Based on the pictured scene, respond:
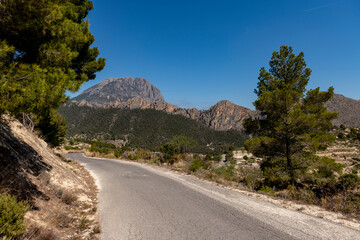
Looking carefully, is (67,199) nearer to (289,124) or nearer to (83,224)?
(83,224)

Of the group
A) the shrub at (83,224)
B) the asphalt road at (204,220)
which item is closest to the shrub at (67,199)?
the asphalt road at (204,220)

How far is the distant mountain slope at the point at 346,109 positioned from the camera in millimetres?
91831

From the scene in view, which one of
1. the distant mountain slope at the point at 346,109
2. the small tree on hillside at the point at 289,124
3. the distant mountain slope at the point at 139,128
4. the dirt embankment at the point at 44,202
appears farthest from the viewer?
the distant mountain slope at the point at 139,128

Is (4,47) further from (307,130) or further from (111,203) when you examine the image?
(307,130)

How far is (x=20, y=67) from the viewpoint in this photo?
135 inches

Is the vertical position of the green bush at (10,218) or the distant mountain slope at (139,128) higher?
the distant mountain slope at (139,128)

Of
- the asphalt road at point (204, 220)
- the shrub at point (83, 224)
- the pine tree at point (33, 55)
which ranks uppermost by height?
the pine tree at point (33, 55)

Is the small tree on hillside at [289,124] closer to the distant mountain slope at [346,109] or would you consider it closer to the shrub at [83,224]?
the shrub at [83,224]

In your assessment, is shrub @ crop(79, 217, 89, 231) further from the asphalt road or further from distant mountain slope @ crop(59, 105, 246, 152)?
distant mountain slope @ crop(59, 105, 246, 152)

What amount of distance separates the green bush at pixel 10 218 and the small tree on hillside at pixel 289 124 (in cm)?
1180

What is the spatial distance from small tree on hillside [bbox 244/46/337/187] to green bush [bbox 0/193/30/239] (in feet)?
38.7

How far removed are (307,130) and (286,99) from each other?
2.66 m

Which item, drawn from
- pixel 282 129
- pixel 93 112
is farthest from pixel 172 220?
pixel 93 112

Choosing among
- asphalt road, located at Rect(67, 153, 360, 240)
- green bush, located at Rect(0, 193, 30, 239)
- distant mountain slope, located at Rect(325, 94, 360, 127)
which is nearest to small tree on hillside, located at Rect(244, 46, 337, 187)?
asphalt road, located at Rect(67, 153, 360, 240)
